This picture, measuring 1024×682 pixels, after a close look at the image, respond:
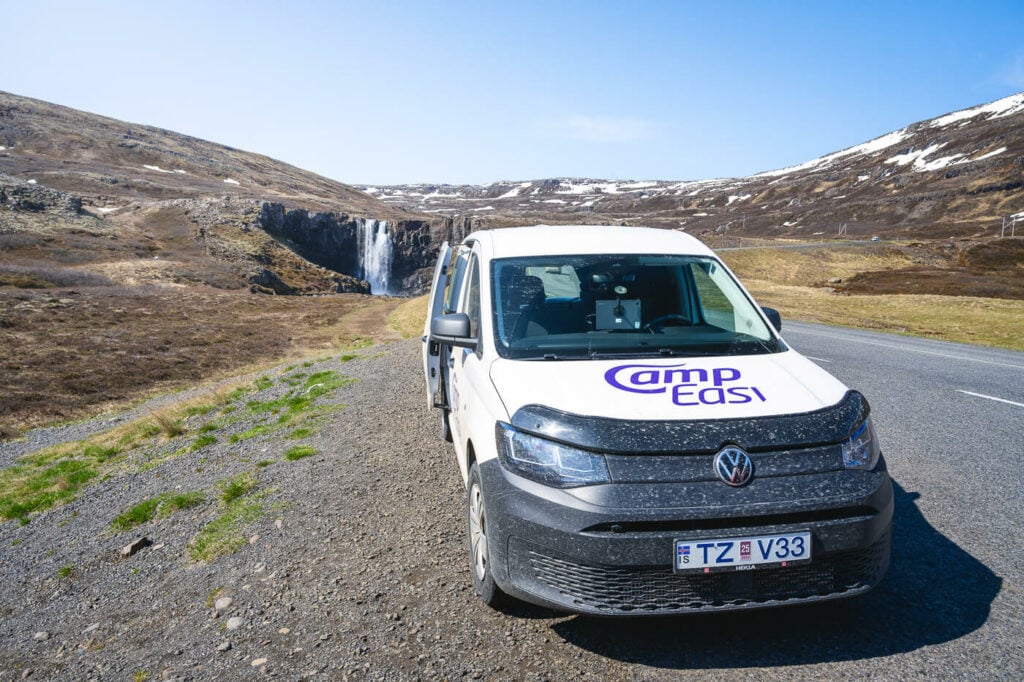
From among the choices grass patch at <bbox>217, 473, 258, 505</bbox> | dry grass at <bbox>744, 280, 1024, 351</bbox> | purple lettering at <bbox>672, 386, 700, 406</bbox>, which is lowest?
grass patch at <bbox>217, 473, 258, 505</bbox>

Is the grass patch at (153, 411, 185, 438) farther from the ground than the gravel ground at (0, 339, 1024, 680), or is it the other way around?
the gravel ground at (0, 339, 1024, 680)

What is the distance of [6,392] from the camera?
20.4m

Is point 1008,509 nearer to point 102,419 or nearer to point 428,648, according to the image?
point 428,648

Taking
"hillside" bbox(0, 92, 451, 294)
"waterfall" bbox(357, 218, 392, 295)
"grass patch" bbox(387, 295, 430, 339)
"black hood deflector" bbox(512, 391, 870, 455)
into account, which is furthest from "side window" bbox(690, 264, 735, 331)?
"waterfall" bbox(357, 218, 392, 295)

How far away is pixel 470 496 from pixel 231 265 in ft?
190

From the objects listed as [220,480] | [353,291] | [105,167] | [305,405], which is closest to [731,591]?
[220,480]

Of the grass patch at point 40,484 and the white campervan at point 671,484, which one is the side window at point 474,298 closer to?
the white campervan at point 671,484

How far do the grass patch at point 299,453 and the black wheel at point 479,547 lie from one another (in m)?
3.69

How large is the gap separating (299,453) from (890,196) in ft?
378

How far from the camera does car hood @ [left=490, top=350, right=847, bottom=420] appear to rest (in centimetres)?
321

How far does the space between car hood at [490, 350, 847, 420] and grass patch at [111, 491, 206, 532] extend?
4.21 meters

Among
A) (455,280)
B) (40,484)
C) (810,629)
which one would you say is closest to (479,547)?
(810,629)

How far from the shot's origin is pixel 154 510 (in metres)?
6.55

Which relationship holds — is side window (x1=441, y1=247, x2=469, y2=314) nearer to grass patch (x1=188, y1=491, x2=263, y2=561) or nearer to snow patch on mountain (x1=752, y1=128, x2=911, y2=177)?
grass patch (x1=188, y1=491, x2=263, y2=561)
